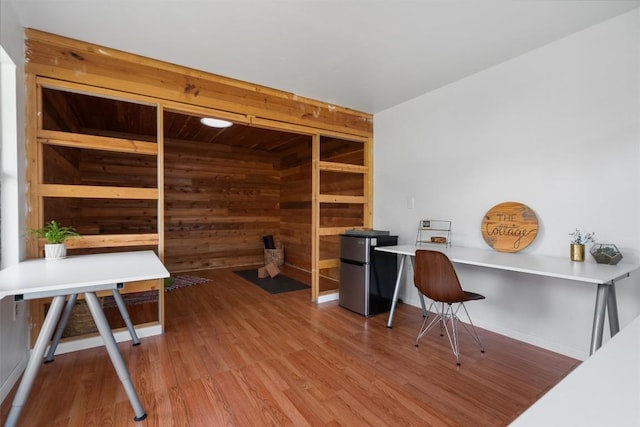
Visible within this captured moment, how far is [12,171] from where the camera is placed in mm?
1937

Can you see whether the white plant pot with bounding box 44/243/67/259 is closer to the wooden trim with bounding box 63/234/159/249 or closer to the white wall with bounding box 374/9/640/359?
the wooden trim with bounding box 63/234/159/249

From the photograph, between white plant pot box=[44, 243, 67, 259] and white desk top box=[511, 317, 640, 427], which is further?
white plant pot box=[44, 243, 67, 259]

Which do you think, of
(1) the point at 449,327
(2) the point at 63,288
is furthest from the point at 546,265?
(2) the point at 63,288

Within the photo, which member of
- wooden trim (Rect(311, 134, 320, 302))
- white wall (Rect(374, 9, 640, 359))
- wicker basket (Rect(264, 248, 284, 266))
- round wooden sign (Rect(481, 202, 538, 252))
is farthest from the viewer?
wicker basket (Rect(264, 248, 284, 266))

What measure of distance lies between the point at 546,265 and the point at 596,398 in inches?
64.1

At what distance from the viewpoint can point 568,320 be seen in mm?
2219

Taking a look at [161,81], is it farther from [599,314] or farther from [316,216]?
[599,314]

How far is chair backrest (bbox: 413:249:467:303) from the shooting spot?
7.09ft

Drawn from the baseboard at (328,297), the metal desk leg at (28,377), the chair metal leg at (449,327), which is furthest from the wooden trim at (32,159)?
the chair metal leg at (449,327)

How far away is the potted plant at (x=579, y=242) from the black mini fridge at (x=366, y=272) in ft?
4.98

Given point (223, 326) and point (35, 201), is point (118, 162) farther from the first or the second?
point (223, 326)

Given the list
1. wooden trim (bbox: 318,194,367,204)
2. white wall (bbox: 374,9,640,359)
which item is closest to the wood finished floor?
white wall (bbox: 374,9,640,359)

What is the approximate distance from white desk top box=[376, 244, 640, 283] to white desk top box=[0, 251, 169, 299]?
209 cm

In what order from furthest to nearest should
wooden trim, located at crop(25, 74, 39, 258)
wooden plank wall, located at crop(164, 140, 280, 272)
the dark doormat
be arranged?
wooden plank wall, located at crop(164, 140, 280, 272) → the dark doormat → wooden trim, located at crop(25, 74, 39, 258)
